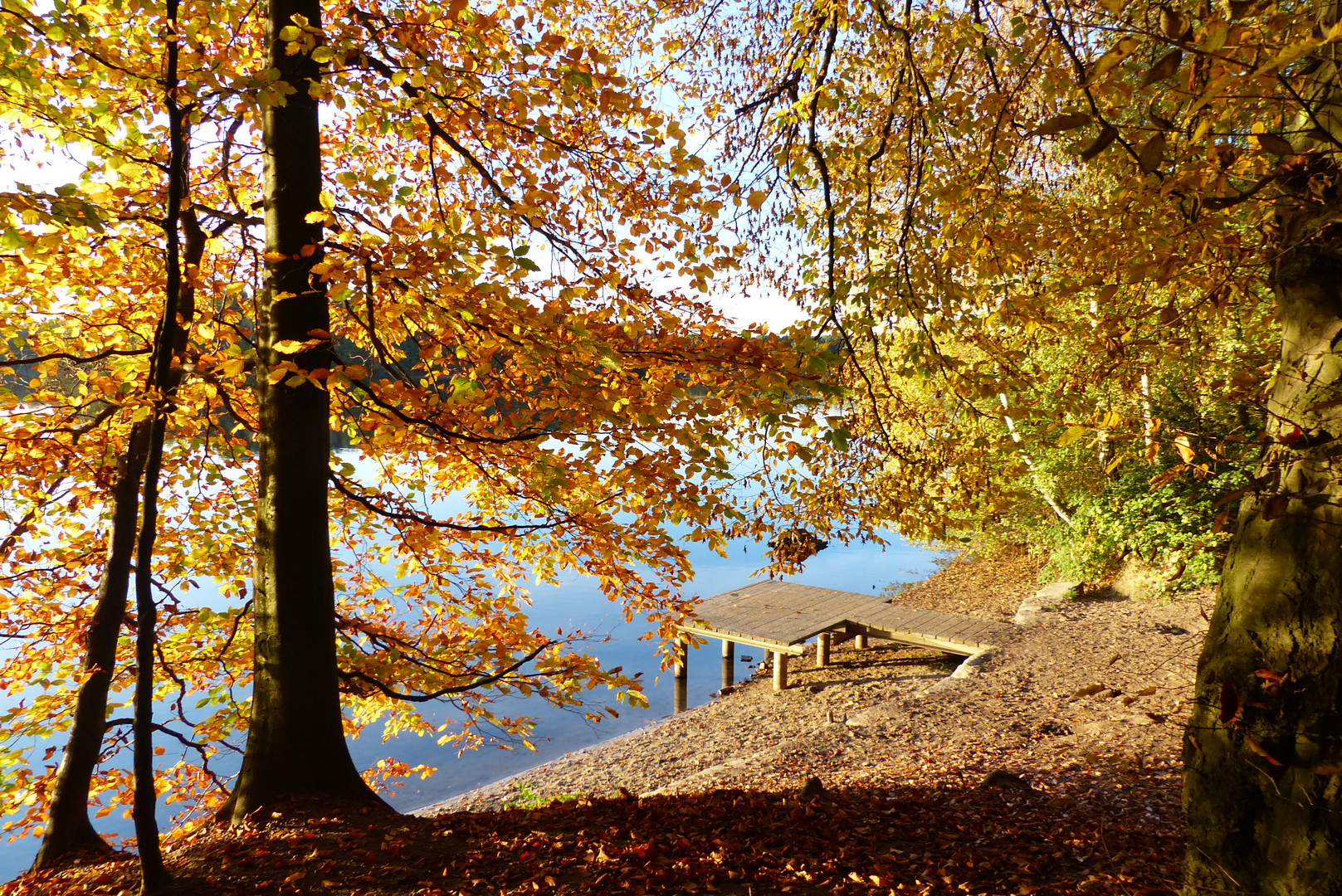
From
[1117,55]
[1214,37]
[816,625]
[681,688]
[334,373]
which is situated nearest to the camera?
[1214,37]

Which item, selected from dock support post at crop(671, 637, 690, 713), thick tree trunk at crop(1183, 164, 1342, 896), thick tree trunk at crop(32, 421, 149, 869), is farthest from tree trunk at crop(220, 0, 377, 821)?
dock support post at crop(671, 637, 690, 713)

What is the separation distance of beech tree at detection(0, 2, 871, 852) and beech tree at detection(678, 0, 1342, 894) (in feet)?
3.05

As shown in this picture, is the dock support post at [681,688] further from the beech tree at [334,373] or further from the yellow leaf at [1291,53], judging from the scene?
the yellow leaf at [1291,53]

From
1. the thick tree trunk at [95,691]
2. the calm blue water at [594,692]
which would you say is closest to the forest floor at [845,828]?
the thick tree trunk at [95,691]

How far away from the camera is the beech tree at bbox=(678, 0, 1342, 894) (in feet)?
6.36

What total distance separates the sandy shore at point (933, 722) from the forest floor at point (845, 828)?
47mm

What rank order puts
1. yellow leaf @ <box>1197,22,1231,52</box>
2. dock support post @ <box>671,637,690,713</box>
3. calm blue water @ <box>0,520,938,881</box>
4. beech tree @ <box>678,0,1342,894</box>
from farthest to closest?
dock support post @ <box>671,637,690,713</box>
calm blue water @ <box>0,520,938,881</box>
beech tree @ <box>678,0,1342,894</box>
yellow leaf @ <box>1197,22,1231,52</box>

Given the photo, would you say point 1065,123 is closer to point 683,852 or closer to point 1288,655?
point 1288,655

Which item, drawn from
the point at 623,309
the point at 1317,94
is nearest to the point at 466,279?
the point at 623,309

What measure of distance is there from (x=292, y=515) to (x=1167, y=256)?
13.4 feet

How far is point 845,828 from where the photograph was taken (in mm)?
3918

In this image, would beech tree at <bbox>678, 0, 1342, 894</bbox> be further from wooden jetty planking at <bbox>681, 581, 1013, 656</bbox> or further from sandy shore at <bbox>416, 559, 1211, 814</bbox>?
wooden jetty planking at <bbox>681, 581, 1013, 656</bbox>

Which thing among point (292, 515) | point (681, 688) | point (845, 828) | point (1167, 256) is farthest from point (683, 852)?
point (681, 688)

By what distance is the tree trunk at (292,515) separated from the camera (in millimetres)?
3785
